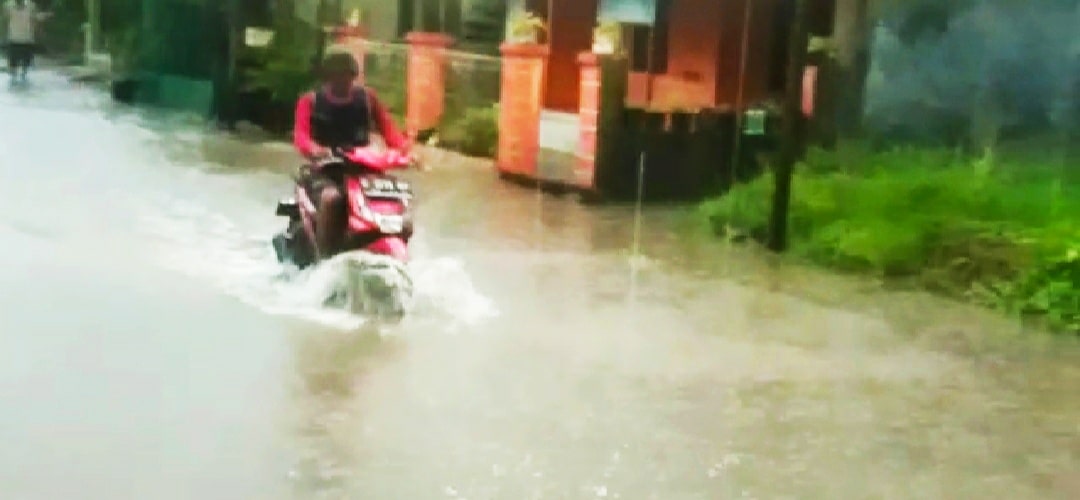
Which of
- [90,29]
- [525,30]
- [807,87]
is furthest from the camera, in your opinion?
[90,29]

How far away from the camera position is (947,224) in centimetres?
1228

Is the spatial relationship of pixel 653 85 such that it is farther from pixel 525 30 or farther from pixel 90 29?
pixel 90 29

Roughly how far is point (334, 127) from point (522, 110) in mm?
7896

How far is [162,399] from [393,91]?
52.7ft

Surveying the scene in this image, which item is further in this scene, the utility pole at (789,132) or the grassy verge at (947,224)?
the utility pole at (789,132)

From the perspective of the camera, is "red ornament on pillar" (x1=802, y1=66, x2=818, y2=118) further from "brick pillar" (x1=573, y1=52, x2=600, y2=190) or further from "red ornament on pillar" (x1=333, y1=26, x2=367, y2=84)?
"red ornament on pillar" (x1=333, y1=26, x2=367, y2=84)

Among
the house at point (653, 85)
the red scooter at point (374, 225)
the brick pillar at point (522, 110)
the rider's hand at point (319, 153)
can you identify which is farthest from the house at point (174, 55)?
the red scooter at point (374, 225)

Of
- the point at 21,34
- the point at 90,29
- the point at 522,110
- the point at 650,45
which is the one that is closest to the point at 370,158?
the point at 522,110

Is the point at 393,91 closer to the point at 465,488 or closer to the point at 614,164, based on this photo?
the point at 614,164

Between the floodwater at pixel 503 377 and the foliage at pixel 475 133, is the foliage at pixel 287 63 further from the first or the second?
the floodwater at pixel 503 377

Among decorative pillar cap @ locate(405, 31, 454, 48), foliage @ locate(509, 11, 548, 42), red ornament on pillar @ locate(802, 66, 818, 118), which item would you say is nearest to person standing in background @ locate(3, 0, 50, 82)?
decorative pillar cap @ locate(405, 31, 454, 48)

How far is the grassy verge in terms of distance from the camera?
11242 millimetres

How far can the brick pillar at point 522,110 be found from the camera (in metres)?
17.8

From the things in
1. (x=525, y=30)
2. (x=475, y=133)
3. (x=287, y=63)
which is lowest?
(x=475, y=133)
